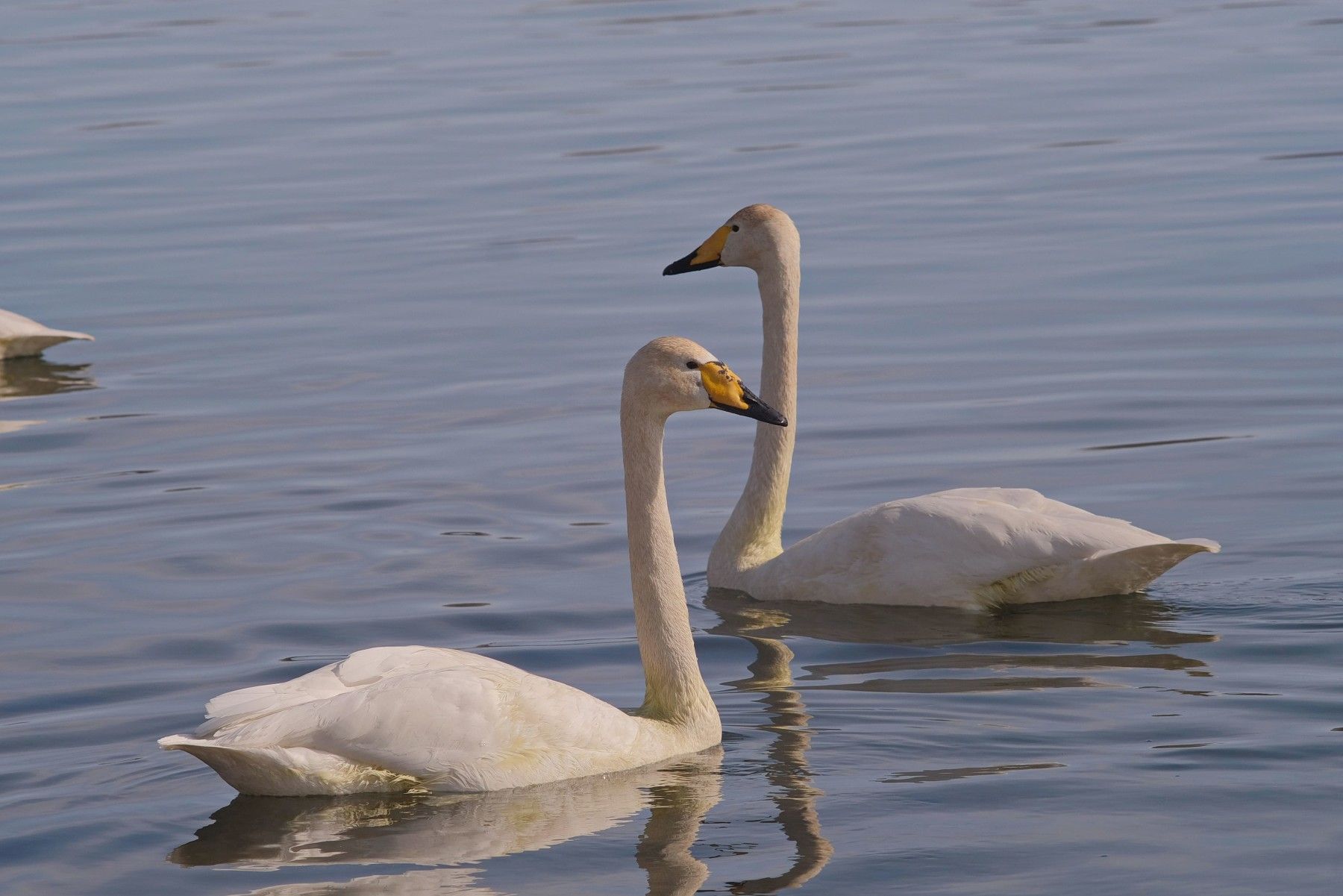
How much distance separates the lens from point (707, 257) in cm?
1099

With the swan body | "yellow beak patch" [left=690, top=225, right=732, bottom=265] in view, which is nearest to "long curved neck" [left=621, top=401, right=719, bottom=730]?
the swan body

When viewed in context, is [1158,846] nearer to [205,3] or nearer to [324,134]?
[324,134]

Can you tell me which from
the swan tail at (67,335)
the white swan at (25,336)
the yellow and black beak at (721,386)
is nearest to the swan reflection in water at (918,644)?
the yellow and black beak at (721,386)

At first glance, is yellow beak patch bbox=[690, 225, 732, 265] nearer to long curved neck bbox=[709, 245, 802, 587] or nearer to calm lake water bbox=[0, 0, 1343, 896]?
long curved neck bbox=[709, 245, 802, 587]

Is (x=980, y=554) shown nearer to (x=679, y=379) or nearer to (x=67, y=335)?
(x=679, y=379)

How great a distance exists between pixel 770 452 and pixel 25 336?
6.92 meters

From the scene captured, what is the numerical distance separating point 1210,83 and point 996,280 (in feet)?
30.9

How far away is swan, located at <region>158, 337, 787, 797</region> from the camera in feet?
22.0

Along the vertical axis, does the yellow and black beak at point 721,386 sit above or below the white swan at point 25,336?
below

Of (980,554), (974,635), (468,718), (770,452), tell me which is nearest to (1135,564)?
(980,554)

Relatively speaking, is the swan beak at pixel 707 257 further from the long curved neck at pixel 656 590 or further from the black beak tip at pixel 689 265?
the long curved neck at pixel 656 590

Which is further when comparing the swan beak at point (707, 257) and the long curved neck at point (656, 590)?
the swan beak at point (707, 257)

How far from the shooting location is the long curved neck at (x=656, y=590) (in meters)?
7.50

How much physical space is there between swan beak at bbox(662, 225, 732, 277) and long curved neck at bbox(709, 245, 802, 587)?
27cm
